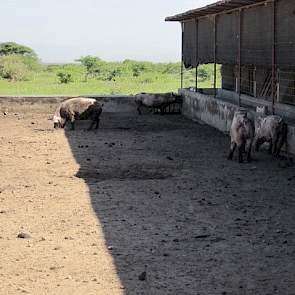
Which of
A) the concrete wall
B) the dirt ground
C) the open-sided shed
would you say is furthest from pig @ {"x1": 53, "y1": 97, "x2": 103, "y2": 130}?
the open-sided shed

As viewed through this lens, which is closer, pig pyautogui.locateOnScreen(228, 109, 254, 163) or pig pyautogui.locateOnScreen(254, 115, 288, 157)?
pig pyautogui.locateOnScreen(228, 109, 254, 163)

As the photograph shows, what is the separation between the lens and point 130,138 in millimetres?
16812

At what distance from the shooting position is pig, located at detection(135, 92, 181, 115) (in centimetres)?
2292

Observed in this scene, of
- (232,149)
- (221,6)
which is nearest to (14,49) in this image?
(221,6)

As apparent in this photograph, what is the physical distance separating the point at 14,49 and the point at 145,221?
86.1 m

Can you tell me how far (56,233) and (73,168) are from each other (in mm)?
4459

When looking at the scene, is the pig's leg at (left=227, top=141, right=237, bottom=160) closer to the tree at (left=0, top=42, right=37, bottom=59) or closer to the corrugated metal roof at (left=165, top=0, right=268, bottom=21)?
the corrugated metal roof at (left=165, top=0, right=268, bottom=21)

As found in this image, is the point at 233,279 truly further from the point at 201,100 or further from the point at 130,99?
the point at 130,99

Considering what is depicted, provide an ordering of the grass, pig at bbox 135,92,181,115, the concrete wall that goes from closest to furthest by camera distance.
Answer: the concrete wall, pig at bbox 135,92,181,115, the grass

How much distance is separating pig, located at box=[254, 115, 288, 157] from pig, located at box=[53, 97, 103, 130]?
662cm

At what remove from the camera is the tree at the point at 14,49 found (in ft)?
293

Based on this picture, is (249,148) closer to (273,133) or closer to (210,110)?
(273,133)

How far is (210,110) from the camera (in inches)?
771

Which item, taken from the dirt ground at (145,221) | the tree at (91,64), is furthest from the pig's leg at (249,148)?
the tree at (91,64)
